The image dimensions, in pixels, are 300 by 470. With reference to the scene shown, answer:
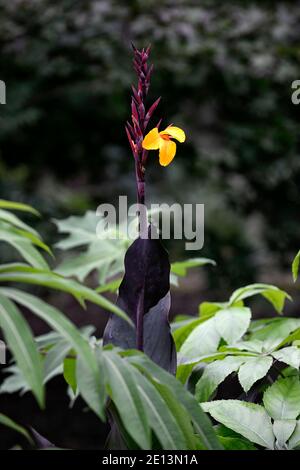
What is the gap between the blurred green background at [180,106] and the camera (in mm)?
2320

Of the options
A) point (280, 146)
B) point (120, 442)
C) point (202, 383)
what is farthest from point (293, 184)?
point (120, 442)

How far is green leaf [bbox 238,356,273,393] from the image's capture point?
→ 0.84 m

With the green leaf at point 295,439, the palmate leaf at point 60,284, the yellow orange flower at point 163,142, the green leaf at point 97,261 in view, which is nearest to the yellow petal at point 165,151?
the yellow orange flower at point 163,142

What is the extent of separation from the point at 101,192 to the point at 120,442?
74.6 inches

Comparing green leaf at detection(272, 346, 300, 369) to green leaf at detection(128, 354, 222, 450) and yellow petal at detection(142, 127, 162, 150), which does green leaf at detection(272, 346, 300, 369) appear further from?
yellow petal at detection(142, 127, 162, 150)

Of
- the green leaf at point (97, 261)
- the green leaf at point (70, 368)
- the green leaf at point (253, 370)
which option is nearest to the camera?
the green leaf at point (70, 368)

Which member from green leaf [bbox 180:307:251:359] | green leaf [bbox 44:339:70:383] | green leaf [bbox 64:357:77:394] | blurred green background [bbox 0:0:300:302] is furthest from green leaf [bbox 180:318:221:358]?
blurred green background [bbox 0:0:300:302]

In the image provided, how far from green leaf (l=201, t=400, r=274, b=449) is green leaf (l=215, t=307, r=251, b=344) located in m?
0.15

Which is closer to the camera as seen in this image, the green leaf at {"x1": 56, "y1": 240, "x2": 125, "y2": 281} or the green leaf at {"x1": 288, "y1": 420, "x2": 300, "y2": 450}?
the green leaf at {"x1": 288, "y1": 420, "x2": 300, "y2": 450}

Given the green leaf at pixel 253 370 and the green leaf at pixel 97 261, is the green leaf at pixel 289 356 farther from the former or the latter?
the green leaf at pixel 97 261

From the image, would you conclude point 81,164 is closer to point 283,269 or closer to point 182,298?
point 182,298

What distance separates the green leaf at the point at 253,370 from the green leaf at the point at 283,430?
0.06 meters

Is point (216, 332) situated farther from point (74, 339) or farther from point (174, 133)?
point (74, 339)

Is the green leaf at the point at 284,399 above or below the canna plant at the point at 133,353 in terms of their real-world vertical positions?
below
